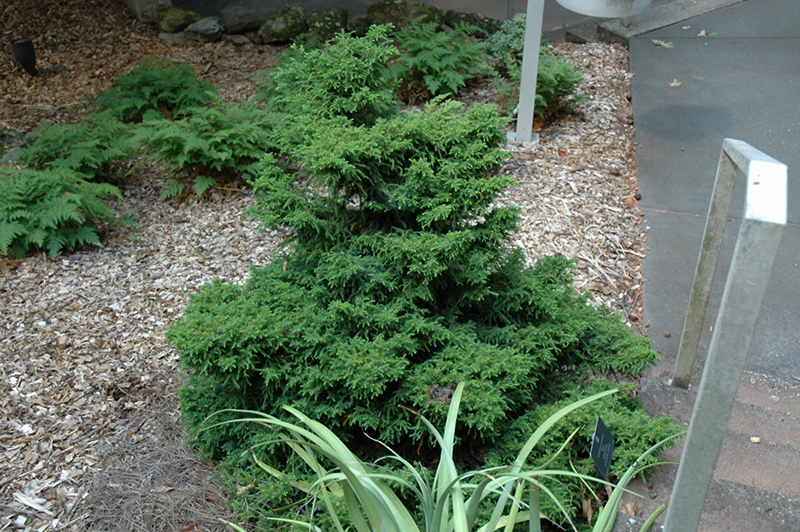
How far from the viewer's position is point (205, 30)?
7.34 metres

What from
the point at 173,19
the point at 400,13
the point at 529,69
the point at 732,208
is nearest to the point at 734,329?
the point at 732,208

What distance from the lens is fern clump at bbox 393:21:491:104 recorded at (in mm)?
5531

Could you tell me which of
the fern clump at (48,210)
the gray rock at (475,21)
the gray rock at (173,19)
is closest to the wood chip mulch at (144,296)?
the fern clump at (48,210)

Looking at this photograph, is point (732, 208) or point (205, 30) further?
point (205, 30)

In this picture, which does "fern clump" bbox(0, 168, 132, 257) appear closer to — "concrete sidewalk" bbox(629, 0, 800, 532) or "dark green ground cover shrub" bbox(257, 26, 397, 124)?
"dark green ground cover shrub" bbox(257, 26, 397, 124)

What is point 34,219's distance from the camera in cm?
408

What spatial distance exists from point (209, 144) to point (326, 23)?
302 centimetres

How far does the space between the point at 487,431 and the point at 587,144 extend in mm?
3420

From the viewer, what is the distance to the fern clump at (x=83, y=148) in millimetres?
4660

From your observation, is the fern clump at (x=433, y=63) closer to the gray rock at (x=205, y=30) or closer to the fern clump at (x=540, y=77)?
the fern clump at (x=540, y=77)

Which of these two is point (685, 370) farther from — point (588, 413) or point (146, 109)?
point (146, 109)

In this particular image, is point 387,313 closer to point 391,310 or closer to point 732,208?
point 391,310

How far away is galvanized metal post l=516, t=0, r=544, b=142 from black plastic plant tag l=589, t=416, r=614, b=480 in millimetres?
3387

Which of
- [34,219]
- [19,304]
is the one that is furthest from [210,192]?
[19,304]
